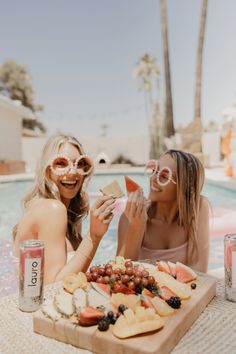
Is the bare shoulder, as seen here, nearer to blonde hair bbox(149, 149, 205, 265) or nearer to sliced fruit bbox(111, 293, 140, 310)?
blonde hair bbox(149, 149, 205, 265)

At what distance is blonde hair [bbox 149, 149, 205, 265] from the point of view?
2348mm

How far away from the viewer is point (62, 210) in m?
2.13

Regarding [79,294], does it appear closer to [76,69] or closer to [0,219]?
[0,219]

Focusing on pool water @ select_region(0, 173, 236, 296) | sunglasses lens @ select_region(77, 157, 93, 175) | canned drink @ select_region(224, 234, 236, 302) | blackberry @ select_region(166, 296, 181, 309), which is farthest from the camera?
pool water @ select_region(0, 173, 236, 296)

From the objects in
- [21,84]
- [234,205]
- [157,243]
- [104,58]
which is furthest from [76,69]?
[157,243]

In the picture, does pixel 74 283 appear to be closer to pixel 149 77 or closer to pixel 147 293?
pixel 147 293

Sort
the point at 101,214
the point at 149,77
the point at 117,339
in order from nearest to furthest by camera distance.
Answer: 1. the point at 117,339
2. the point at 101,214
3. the point at 149,77

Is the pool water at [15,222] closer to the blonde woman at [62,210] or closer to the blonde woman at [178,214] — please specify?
the blonde woman at [62,210]

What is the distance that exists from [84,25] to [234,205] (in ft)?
145

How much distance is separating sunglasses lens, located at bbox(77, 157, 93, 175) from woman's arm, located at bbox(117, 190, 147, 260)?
344 mm

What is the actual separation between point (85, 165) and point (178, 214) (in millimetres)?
662

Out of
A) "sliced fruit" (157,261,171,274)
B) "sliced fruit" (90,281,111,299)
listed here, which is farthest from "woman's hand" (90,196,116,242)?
"sliced fruit" (90,281,111,299)

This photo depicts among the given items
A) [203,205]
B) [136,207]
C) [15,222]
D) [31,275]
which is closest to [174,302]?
[31,275]

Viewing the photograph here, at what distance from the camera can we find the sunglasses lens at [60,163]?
7.57 ft
